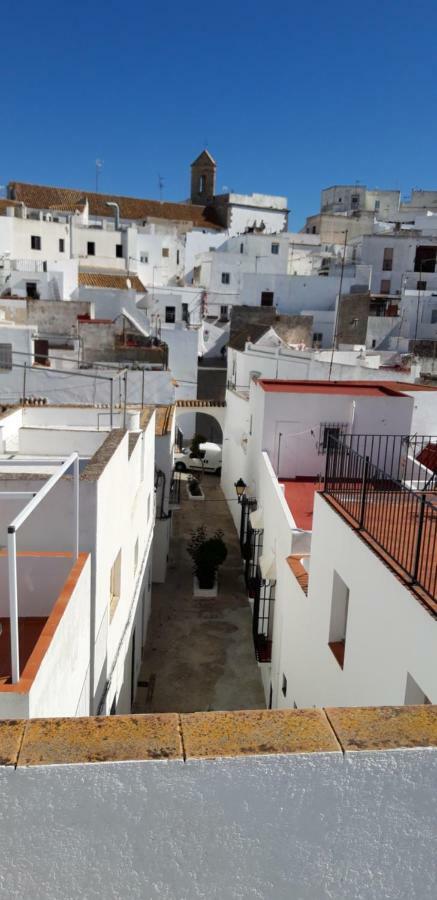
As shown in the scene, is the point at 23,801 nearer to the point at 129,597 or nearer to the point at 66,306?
the point at 129,597

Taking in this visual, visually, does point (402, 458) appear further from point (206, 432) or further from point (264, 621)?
point (206, 432)

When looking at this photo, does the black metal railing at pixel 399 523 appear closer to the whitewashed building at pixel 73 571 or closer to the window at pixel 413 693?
the window at pixel 413 693

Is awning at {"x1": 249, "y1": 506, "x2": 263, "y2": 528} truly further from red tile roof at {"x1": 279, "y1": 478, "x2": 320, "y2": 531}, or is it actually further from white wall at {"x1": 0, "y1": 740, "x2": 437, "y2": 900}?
white wall at {"x1": 0, "y1": 740, "x2": 437, "y2": 900}

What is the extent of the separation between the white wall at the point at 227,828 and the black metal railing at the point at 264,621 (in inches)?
397

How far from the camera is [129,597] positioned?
11.1 metres

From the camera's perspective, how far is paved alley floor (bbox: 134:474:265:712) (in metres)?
12.4

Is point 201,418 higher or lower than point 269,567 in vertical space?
lower

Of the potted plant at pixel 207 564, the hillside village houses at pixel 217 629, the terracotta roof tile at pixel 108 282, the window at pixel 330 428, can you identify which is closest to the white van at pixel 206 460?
the hillside village houses at pixel 217 629

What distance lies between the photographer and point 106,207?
5641 centimetres

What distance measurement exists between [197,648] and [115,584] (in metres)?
5.39

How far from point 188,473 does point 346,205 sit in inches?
2164

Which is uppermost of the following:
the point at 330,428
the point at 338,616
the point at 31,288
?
the point at 31,288

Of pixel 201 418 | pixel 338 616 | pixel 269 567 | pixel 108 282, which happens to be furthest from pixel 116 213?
pixel 338 616

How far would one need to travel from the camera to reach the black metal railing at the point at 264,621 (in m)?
12.7
